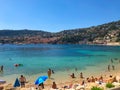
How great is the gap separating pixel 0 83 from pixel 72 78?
9.77 m

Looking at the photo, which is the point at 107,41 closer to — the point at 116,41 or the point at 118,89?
the point at 116,41

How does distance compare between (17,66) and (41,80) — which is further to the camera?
(17,66)

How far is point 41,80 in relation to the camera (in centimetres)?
2133

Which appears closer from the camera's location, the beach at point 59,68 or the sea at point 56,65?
the beach at point 59,68

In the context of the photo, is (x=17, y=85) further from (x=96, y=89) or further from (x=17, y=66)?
(x=17, y=66)

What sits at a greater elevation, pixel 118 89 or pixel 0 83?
pixel 118 89

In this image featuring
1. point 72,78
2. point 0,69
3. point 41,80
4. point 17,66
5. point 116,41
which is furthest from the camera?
point 116,41

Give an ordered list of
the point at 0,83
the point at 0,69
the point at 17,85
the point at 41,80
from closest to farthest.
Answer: the point at 41,80
the point at 17,85
the point at 0,83
the point at 0,69

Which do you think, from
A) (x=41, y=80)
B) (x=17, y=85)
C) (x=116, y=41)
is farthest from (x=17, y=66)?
(x=116, y=41)

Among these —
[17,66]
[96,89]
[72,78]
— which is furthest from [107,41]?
[96,89]

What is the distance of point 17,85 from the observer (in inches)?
967

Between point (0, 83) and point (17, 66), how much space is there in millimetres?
22163

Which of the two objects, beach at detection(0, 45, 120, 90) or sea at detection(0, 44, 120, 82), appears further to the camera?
sea at detection(0, 44, 120, 82)

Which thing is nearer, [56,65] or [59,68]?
[59,68]
